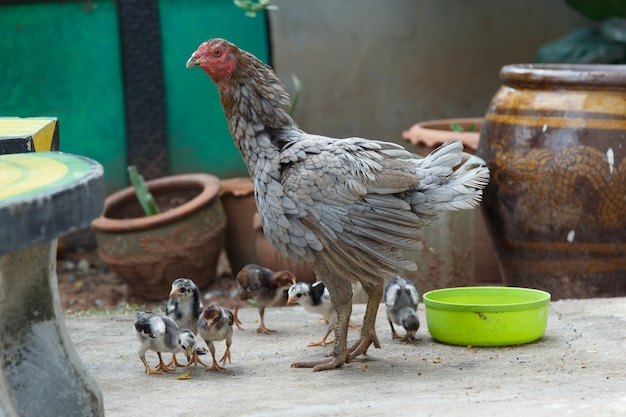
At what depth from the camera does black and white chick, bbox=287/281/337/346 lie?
5086 mm

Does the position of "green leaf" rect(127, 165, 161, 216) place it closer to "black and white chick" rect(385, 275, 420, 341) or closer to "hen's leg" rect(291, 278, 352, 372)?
"black and white chick" rect(385, 275, 420, 341)

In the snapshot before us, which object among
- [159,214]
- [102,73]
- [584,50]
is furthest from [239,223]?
[584,50]

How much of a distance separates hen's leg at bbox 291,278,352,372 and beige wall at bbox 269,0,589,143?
5.01 meters

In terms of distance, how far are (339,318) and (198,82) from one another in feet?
16.7

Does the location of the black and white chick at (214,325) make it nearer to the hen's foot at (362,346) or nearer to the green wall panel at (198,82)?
the hen's foot at (362,346)

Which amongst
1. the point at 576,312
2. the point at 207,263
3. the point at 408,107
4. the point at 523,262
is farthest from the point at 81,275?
the point at 576,312

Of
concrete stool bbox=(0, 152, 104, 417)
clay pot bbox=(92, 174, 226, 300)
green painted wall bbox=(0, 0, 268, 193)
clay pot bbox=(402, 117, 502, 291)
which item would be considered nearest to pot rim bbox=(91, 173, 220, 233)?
clay pot bbox=(92, 174, 226, 300)

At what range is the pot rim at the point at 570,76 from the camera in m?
6.30

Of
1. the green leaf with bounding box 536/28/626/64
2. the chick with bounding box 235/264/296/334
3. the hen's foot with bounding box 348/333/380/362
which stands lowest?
the hen's foot with bounding box 348/333/380/362

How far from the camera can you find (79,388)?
11.9ft

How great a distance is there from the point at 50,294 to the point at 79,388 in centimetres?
36

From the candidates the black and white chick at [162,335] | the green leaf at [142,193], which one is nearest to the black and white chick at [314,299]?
the black and white chick at [162,335]

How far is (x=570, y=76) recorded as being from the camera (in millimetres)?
6355

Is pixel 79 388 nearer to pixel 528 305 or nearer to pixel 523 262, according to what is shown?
pixel 528 305
